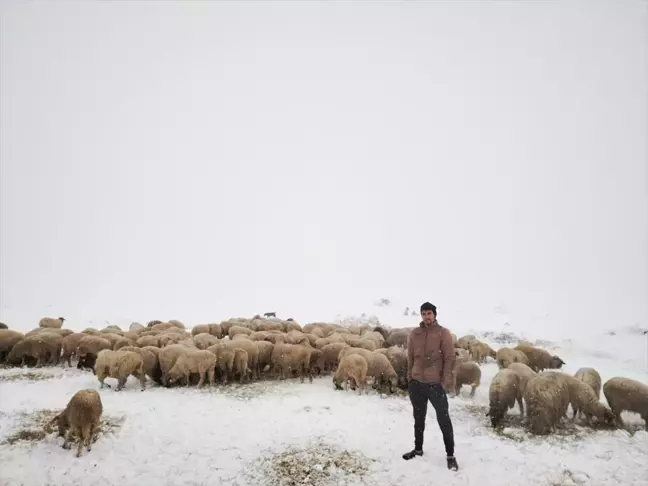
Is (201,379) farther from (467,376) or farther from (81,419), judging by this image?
(467,376)

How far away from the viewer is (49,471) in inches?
229

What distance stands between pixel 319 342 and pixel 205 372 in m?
4.44

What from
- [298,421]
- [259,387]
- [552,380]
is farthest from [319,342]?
[552,380]

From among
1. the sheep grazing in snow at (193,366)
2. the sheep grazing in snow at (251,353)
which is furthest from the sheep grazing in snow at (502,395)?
the sheep grazing in snow at (193,366)

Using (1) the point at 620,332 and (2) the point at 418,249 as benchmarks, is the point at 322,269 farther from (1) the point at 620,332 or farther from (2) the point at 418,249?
(1) the point at 620,332

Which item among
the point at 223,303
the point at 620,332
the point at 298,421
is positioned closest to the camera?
the point at 298,421

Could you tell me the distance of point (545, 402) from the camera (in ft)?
25.3

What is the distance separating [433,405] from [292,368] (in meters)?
6.21

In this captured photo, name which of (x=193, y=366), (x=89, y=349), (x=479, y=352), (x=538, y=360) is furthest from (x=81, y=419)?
(x=479, y=352)

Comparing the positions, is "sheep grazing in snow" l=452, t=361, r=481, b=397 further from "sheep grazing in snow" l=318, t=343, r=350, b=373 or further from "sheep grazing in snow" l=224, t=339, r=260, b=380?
"sheep grazing in snow" l=224, t=339, r=260, b=380

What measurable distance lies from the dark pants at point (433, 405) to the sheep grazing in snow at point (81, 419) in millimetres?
5343

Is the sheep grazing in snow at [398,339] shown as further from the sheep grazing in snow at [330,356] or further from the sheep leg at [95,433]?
the sheep leg at [95,433]

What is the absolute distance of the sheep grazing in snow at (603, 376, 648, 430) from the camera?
796cm

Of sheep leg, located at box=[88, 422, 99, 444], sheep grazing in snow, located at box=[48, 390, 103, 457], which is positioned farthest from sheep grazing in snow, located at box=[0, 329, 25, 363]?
sheep grazing in snow, located at box=[48, 390, 103, 457]
